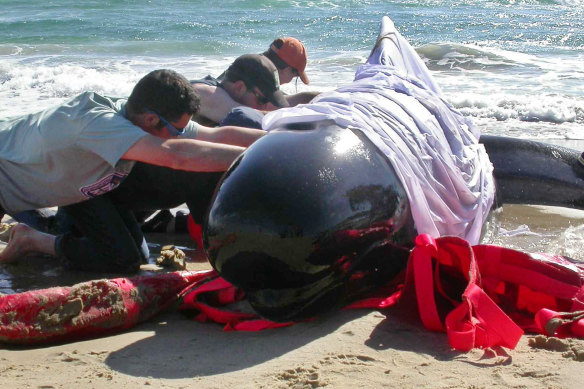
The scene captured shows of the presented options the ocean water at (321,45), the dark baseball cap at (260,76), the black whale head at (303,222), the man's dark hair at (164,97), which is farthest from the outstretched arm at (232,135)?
the ocean water at (321,45)

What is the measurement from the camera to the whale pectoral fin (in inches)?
221

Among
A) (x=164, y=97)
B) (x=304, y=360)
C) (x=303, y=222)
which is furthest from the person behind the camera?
(x=164, y=97)

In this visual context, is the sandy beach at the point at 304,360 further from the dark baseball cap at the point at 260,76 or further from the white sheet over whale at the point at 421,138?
the dark baseball cap at the point at 260,76

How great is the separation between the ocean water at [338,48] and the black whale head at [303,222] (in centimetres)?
234

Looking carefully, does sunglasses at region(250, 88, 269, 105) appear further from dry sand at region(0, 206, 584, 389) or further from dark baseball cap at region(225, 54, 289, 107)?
dry sand at region(0, 206, 584, 389)

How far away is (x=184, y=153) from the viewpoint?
434 centimetres

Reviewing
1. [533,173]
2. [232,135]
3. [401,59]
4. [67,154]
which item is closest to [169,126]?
[232,135]

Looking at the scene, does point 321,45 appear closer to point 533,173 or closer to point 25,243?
point 533,173

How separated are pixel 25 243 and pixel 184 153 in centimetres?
123

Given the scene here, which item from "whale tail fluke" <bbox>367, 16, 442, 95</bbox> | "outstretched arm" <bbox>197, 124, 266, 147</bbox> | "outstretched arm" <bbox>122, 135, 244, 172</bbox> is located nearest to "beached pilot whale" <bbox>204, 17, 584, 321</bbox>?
"outstretched arm" <bbox>122, 135, 244, 172</bbox>

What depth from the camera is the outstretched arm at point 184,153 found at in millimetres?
4277

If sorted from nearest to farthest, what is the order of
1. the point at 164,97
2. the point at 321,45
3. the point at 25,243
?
the point at 164,97 < the point at 25,243 < the point at 321,45

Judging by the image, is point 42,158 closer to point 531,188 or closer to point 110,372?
point 110,372

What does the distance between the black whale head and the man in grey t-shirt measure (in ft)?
2.96
